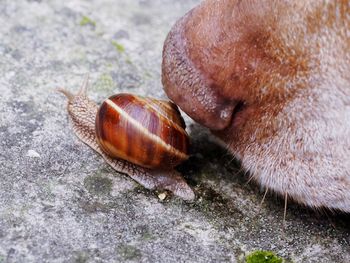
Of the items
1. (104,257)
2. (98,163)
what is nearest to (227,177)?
(98,163)

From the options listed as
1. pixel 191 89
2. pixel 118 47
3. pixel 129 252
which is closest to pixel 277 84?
pixel 191 89

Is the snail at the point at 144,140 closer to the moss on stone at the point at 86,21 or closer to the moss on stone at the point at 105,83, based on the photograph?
the moss on stone at the point at 105,83

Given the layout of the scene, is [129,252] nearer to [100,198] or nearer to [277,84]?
[100,198]

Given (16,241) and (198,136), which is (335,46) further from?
(16,241)

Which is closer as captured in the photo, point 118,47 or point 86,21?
point 118,47

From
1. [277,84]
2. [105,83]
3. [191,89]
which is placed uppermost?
[277,84]

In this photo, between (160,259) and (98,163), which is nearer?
(160,259)
